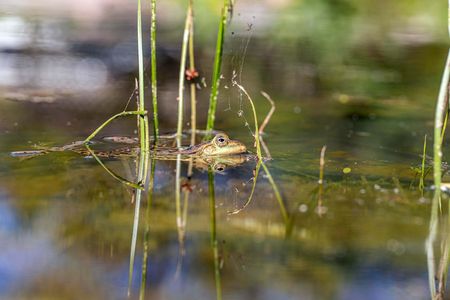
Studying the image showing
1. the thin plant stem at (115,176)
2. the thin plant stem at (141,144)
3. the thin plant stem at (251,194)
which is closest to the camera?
the thin plant stem at (141,144)

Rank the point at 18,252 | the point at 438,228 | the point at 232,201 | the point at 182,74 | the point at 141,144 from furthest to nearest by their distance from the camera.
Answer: the point at 182,74, the point at 141,144, the point at 232,201, the point at 438,228, the point at 18,252

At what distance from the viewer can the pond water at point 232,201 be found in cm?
220

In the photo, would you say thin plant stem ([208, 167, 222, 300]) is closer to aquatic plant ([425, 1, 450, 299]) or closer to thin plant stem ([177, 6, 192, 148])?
thin plant stem ([177, 6, 192, 148])

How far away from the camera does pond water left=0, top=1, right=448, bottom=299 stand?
220 cm

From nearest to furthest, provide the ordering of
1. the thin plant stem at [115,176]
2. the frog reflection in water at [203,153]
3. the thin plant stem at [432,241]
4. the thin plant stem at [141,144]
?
1. the thin plant stem at [432,241]
2. the thin plant stem at [141,144]
3. the thin plant stem at [115,176]
4. the frog reflection in water at [203,153]

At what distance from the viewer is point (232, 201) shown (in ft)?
9.75

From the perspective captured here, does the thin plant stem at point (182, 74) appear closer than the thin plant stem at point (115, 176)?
No

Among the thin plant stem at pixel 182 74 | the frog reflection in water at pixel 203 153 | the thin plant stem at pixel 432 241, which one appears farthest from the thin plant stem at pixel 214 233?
the thin plant stem at pixel 432 241

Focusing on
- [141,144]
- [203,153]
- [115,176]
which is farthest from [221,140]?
[115,176]

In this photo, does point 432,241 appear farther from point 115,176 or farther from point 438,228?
point 115,176

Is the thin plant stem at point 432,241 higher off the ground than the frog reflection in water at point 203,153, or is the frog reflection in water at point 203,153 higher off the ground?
the thin plant stem at point 432,241

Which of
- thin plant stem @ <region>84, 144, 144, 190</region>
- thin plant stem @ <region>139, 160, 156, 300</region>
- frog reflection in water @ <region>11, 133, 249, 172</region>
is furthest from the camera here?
frog reflection in water @ <region>11, 133, 249, 172</region>

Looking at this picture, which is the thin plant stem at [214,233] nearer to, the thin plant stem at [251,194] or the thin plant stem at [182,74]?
the thin plant stem at [251,194]

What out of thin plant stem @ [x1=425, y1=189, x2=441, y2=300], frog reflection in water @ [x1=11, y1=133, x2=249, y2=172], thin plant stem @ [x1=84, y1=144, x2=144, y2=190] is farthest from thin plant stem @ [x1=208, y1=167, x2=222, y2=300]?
thin plant stem @ [x1=425, y1=189, x2=441, y2=300]
